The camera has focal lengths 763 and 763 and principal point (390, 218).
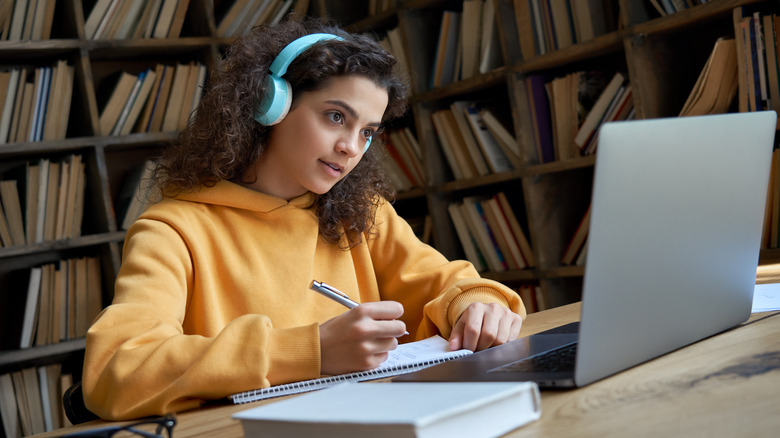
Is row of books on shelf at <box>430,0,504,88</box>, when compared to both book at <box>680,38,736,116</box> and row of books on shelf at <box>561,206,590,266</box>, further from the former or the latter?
book at <box>680,38,736,116</box>

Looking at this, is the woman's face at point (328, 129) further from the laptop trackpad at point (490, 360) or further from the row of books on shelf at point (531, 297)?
the row of books on shelf at point (531, 297)

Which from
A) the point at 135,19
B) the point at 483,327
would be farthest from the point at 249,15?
the point at 483,327

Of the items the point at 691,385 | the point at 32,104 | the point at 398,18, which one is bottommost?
the point at 691,385

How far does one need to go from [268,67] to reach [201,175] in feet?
0.86

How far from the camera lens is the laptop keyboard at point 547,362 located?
83cm

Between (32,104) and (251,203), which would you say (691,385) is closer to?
(251,203)

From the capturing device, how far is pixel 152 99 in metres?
2.96

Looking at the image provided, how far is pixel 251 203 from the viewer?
1469mm

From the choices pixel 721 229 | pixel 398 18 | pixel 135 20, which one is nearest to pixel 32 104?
pixel 135 20

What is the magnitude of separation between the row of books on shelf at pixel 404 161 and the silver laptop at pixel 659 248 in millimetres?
2146

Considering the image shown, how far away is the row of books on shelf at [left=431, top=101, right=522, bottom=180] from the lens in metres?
2.81

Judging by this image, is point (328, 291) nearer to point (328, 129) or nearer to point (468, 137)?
point (328, 129)

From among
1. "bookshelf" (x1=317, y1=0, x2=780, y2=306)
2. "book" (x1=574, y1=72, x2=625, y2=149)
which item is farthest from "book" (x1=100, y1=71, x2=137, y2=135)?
"book" (x1=574, y1=72, x2=625, y2=149)

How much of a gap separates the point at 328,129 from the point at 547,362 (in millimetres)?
747
